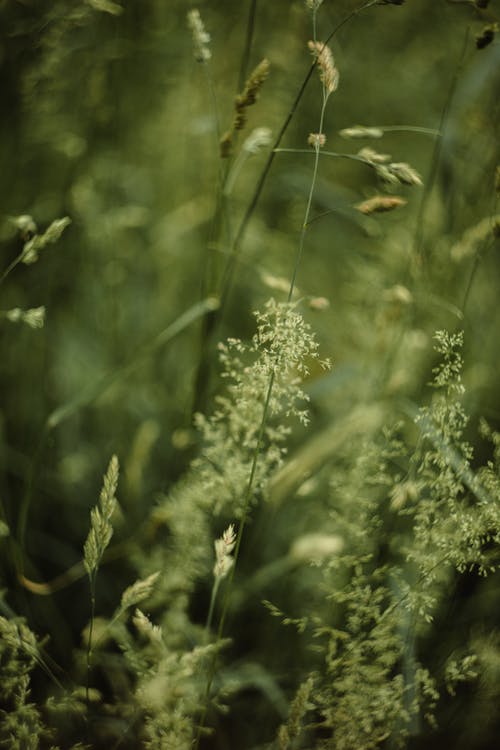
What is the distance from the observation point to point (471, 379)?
0.82 metres

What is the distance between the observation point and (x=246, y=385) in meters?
0.60

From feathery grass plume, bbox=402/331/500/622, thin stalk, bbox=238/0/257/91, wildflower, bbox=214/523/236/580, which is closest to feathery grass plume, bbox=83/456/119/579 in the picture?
wildflower, bbox=214/523/236/580

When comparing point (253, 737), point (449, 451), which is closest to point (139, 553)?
point (253, 737)

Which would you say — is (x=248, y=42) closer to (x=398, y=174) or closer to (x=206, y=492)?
(x=398, y=174)

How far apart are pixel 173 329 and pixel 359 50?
27.5 inches

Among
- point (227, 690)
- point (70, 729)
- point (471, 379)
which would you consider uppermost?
point (471, 379)

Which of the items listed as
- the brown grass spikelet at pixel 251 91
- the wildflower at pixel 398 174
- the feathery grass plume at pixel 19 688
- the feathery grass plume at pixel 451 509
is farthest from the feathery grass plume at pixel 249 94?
the feathery grass plume at pixel 19 688

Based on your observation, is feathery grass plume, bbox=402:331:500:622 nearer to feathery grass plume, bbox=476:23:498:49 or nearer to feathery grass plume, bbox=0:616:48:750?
feathery grass plume, bbox=476:23:498:49

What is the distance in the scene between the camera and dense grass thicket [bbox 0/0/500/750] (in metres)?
0.68

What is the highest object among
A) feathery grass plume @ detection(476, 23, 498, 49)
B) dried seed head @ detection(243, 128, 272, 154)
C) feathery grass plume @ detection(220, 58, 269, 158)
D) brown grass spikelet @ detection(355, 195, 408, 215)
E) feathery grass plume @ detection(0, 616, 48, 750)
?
feathery grass plume @ detection(476, 23, 498, 49)

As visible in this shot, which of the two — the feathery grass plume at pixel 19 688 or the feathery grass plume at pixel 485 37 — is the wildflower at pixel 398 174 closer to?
the feathery grass plume at pixel 485 37

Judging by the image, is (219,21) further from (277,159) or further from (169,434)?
(169,434)

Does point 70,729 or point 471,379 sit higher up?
point 471,379

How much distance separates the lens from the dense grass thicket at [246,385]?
0.68m
